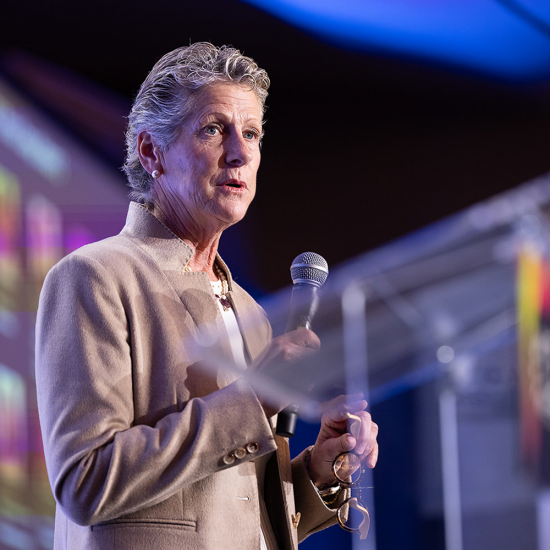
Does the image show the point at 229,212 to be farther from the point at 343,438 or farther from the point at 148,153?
Result: the point at 343,438

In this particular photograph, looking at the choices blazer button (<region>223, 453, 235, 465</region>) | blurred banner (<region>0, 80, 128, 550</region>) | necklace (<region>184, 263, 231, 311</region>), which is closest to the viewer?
blazer button (<region>223, 453, 235, 465</region>)

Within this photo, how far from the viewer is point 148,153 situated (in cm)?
145

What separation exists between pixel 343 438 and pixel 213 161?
24.1 inches

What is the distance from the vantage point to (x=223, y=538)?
1.12 metres

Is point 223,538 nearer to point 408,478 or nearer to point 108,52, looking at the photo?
point 408,478

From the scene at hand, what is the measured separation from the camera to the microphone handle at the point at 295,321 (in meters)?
1.08

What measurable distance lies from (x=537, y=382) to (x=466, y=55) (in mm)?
2415

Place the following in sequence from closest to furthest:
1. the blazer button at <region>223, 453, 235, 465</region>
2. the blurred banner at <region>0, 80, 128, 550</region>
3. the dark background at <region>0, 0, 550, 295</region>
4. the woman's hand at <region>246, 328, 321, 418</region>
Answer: the woman's hand at <region>246, 328, 321, 418</region>
the blazer button at <region>223, 453, 235, 465</region>
the blurred banner at <region>0, 80, 128, 550</region>
the dark background at <region>0, 0, 550, 295</region>

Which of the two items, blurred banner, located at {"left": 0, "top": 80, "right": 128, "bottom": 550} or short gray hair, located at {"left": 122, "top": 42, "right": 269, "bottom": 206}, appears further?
blurred banner, located at {"left": 0, "top": 80, "right": 128, "bottom": 550}

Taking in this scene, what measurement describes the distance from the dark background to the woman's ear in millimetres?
1580

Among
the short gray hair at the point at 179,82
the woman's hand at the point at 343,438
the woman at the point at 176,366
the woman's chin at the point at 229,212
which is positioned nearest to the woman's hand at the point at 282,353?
the woman at the point at 176,366

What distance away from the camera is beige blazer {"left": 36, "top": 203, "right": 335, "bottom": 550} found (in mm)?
1021

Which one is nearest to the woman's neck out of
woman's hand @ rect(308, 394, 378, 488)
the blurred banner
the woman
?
the woman

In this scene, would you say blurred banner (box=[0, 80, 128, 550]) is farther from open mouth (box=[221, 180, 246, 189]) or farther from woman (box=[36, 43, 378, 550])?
open mouth (box=[221, 180, 246, 189])
